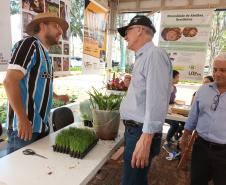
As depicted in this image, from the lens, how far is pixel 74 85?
4.29 meters

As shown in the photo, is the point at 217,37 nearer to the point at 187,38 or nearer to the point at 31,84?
the point at 187,38

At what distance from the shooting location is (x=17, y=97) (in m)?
1.27

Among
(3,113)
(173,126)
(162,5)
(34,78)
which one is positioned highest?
(162,5)

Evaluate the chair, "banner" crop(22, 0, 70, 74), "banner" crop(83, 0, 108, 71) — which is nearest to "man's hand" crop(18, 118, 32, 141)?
the chair

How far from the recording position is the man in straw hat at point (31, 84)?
1.28m

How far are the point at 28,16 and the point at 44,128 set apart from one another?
1177mm

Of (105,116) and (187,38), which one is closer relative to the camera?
(105,116)

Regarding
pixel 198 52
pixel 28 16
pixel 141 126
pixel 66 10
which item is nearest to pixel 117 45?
pixel 198 52

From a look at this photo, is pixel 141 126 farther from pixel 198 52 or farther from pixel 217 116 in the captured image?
pixel 198 52

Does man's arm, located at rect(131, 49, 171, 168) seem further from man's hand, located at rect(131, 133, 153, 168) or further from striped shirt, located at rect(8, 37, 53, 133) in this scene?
striped shirt, located at rect(8, 37, 53, 133)

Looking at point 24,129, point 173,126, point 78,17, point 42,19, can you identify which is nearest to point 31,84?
point 24,129

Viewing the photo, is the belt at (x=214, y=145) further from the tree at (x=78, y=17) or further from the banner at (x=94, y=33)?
the tree at (x=78, y=17)

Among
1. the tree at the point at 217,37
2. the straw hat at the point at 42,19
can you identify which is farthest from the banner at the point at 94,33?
the tree at the point at 217,37

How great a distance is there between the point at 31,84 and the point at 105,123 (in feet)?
1.77
